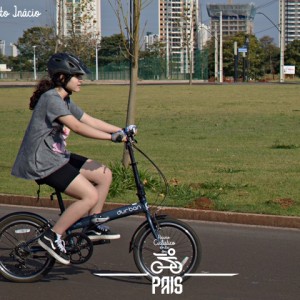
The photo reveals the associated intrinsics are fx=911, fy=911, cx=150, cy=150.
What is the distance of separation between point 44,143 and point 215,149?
39.0ft

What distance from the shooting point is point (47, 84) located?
7465 mm

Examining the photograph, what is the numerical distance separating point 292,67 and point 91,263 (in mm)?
108745

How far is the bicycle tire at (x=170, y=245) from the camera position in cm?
732

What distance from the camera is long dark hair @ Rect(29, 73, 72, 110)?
7.42m

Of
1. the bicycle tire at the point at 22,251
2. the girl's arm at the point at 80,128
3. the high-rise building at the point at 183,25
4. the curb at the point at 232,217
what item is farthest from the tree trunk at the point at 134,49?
the high-rise building at the point at 183,25

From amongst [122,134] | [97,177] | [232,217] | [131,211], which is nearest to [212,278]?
[131,211]

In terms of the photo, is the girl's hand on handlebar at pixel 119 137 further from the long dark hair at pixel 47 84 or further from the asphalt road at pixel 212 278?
the asphalt road at pixel 212 278

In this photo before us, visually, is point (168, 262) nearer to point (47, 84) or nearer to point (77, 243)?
point (77, 243)

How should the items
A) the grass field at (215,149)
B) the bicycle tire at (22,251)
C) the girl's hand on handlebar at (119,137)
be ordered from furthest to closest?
1. the grass field at (215,149)
2. the bicycle tire at (22,251)
3. the girl's hand on handlebar at (119,137)

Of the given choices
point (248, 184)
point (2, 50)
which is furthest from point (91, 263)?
point (2, 50)

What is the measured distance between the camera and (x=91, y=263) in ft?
27.8

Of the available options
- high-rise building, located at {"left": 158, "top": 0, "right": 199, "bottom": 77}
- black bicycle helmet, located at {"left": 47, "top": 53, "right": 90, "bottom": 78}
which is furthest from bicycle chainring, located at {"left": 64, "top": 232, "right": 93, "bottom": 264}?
high-rise building, located at {"left": 158, "top": 0, "right": 199, "bottom": 77}

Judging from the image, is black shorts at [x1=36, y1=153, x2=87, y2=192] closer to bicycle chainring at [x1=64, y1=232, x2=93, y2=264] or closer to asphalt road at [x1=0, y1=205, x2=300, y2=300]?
bicycle chainring at [x1=64, y1=232, x2=93, y2=264]

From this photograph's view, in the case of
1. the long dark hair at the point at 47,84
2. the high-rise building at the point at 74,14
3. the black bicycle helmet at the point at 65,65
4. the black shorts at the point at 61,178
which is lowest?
the black shorts at the point at 61,178
